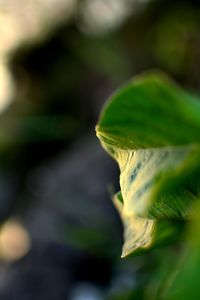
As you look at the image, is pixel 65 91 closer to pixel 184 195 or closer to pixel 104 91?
pixel 104 91

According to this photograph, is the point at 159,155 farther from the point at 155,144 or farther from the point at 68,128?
the point at 68,128

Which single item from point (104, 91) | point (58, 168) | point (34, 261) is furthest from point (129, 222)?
point (104, 91)

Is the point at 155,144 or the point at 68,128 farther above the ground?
the point at 155,144

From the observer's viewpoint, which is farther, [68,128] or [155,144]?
[68,128]

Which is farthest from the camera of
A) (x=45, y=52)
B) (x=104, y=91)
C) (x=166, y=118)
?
(x=45, y=52)

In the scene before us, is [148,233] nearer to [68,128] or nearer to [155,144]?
[155,144]

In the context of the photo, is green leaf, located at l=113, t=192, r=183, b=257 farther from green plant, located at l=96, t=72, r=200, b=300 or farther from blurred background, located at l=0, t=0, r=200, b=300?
blurred background, located at l=0, t=0, r=200, b=300

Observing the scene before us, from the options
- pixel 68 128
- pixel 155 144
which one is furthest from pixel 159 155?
pixel 68 128

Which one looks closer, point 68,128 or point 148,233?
point 148,233
